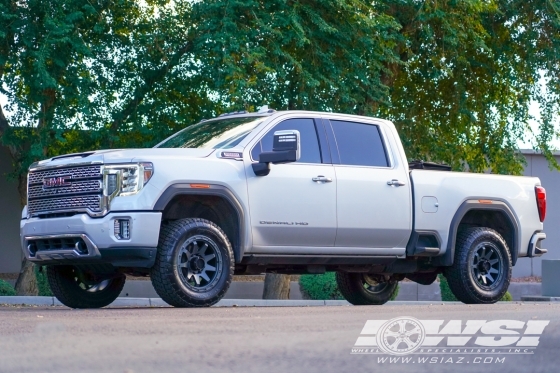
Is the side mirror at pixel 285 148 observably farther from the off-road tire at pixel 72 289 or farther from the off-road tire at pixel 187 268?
the off-road tire at pixel 72 289

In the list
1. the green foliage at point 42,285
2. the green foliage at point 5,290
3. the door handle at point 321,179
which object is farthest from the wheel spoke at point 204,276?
the green foliage at point 42,285

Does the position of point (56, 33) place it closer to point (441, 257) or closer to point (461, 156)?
point (441, 257)

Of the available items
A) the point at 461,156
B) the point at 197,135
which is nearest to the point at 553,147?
the point at 461,156

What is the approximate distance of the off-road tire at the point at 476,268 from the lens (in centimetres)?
1128

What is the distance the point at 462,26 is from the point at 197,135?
9171mm

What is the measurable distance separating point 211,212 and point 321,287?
8.76 metres

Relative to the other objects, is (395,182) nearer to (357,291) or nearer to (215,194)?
(357,291)

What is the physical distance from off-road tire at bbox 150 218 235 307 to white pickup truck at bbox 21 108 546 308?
1cm

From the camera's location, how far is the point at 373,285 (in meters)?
12.6

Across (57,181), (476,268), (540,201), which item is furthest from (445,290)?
(57,181)

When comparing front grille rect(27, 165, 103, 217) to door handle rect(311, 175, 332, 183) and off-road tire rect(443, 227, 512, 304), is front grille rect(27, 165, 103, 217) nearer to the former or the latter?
door handle rect(311, 175, 332, 183)

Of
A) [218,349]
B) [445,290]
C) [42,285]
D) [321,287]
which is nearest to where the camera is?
[218,349]

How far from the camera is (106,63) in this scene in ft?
58.4

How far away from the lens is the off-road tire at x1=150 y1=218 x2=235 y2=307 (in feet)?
29.5
